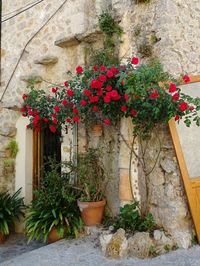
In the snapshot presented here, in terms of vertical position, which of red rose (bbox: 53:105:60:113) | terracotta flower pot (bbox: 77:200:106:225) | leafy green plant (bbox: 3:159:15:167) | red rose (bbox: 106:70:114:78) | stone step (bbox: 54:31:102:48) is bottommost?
terracotta flower pot (bbox: 77:200:106:225)

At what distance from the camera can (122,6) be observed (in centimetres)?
485

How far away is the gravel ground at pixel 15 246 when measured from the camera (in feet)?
16.6

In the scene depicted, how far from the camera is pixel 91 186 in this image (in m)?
4.75

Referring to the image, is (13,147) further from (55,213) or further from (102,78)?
(102,78)

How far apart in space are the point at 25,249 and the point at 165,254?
254 centimetres

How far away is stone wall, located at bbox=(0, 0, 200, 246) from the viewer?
4258 mm

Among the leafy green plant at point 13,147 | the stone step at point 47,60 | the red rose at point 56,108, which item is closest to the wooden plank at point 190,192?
the red rose at point 56,108

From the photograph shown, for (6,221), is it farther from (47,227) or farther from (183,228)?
(183,228)

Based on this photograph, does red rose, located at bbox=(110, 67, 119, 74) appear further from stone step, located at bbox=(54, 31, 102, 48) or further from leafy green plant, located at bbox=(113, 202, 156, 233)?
leafy green plant, located at bbox=(113, 202, 156, 233)

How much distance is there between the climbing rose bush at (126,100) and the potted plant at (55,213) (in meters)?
1.02

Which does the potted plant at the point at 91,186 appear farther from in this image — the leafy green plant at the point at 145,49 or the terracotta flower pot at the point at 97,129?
the leafy green plant at the point at 145,49

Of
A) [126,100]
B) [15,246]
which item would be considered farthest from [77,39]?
[15,246]

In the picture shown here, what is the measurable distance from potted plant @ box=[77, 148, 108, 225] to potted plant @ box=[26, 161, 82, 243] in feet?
0.57

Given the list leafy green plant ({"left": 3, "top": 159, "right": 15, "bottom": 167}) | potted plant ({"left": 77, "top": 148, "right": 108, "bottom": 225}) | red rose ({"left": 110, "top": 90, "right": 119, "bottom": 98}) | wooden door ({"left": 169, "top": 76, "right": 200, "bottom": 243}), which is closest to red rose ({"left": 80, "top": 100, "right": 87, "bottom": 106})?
red rose ({"left": 110, "top": 90, "right": 119, "bottom": 98})
